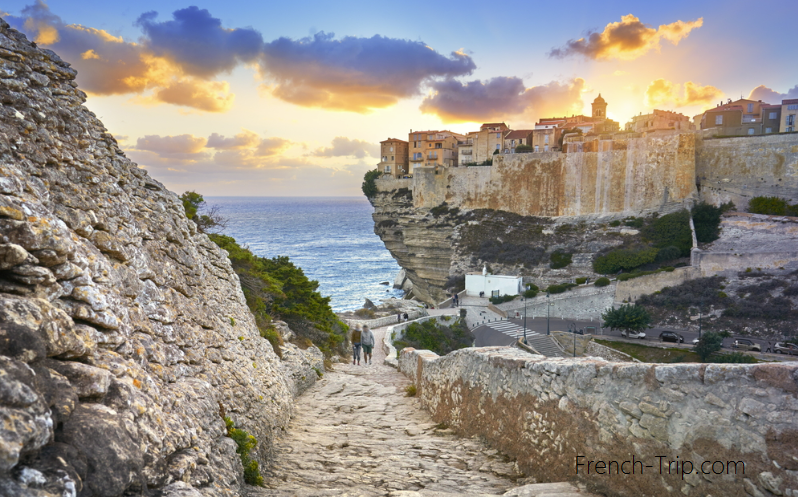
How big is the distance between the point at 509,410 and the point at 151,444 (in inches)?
146

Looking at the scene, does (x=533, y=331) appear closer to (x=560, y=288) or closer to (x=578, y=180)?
(x=560, y=288)

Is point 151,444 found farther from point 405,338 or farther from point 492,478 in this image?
point 405,338

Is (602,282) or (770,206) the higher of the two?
(770,206)

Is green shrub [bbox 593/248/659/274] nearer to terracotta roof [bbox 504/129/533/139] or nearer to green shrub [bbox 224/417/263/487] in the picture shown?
terracotta roof [bbox 504/129/533/139]

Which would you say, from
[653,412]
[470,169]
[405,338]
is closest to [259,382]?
[653,412]

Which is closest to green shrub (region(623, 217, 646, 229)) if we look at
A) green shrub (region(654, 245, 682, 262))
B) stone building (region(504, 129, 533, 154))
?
green shrub (region(654, 245, 682, 262))

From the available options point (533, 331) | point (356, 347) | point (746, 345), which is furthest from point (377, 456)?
point (533, 331)

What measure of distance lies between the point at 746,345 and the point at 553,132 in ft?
112

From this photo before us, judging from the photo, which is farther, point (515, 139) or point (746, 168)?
point (515, 139)

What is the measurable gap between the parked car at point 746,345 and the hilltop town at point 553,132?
2734 cm

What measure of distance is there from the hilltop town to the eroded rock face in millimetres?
49550

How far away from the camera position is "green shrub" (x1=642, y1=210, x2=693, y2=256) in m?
36.4

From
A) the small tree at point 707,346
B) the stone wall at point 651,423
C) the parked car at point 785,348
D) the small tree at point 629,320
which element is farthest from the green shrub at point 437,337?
the stone wall at point 651,423

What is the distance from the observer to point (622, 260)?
36.3m
